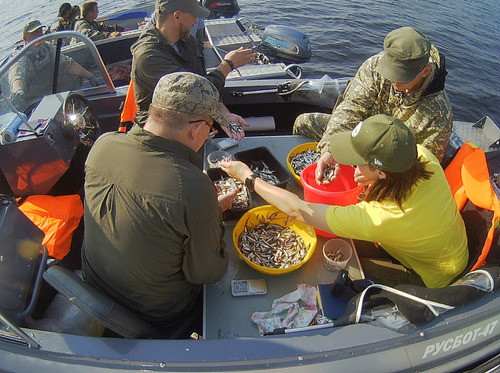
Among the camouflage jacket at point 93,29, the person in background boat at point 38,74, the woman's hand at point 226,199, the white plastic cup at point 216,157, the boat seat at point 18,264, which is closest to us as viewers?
the boat seat at point 18,264

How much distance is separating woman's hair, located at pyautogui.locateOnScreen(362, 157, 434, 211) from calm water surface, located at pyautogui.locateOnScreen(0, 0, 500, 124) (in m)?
6.92

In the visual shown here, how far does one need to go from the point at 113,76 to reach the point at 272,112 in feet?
11.7

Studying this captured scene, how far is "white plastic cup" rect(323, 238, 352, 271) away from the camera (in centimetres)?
233

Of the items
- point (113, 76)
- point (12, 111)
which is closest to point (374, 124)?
point (12, 111)

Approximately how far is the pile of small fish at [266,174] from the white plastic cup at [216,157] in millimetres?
261

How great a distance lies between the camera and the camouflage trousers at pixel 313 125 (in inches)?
139

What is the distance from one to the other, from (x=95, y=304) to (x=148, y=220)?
1.70 ft

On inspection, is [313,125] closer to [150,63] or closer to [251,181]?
[251,181]

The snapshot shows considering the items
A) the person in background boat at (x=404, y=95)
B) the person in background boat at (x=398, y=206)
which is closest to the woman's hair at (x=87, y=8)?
the person in background boat at (x=404, y=95)

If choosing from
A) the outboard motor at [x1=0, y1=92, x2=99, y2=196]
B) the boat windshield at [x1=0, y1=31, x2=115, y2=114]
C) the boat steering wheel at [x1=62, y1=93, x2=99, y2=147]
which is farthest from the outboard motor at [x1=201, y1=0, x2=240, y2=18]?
the outboard motor at [x1=0, y1=92, x2=99, y2=196]

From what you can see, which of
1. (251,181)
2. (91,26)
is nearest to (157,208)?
(251,181)

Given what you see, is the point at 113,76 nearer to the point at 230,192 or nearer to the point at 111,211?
the point at 230,192

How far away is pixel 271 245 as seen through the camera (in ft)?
8.16

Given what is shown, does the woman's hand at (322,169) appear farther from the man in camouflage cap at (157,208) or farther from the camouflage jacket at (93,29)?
the camouflage jacket at (93,29)
